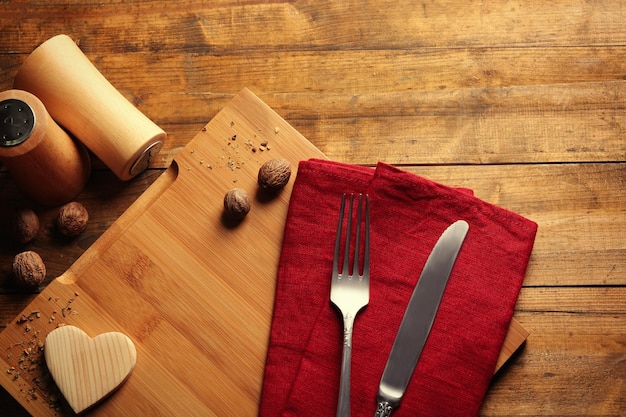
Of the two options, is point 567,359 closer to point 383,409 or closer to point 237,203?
point 383,409

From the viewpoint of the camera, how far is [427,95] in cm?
117

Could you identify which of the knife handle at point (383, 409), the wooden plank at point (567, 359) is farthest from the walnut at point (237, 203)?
the wooden plank at point (567, 359)

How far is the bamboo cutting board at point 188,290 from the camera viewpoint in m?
0.99

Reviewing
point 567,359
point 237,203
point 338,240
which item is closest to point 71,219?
point 237,203

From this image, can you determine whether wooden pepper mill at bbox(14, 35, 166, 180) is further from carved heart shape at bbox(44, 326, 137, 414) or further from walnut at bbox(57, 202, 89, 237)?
carved heart shape at bbox(44, 326, 137, 414)

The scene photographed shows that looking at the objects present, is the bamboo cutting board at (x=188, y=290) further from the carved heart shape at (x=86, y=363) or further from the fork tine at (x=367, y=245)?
the fork tine at (x=367, y=245)

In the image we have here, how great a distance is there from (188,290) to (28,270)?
0.87 feet

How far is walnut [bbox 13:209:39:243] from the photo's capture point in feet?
3.54

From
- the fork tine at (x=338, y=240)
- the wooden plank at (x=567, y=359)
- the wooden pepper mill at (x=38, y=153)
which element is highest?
the wooden pepper mill at (x=38, y=153)

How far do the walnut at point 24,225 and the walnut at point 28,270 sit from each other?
4 cm

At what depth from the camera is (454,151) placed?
1141 millimetres

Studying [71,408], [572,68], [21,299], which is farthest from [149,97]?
[572,68]

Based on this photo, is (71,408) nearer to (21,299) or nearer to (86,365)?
(86,365)

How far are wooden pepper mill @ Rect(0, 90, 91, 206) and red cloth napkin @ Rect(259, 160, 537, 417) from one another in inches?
14.6
